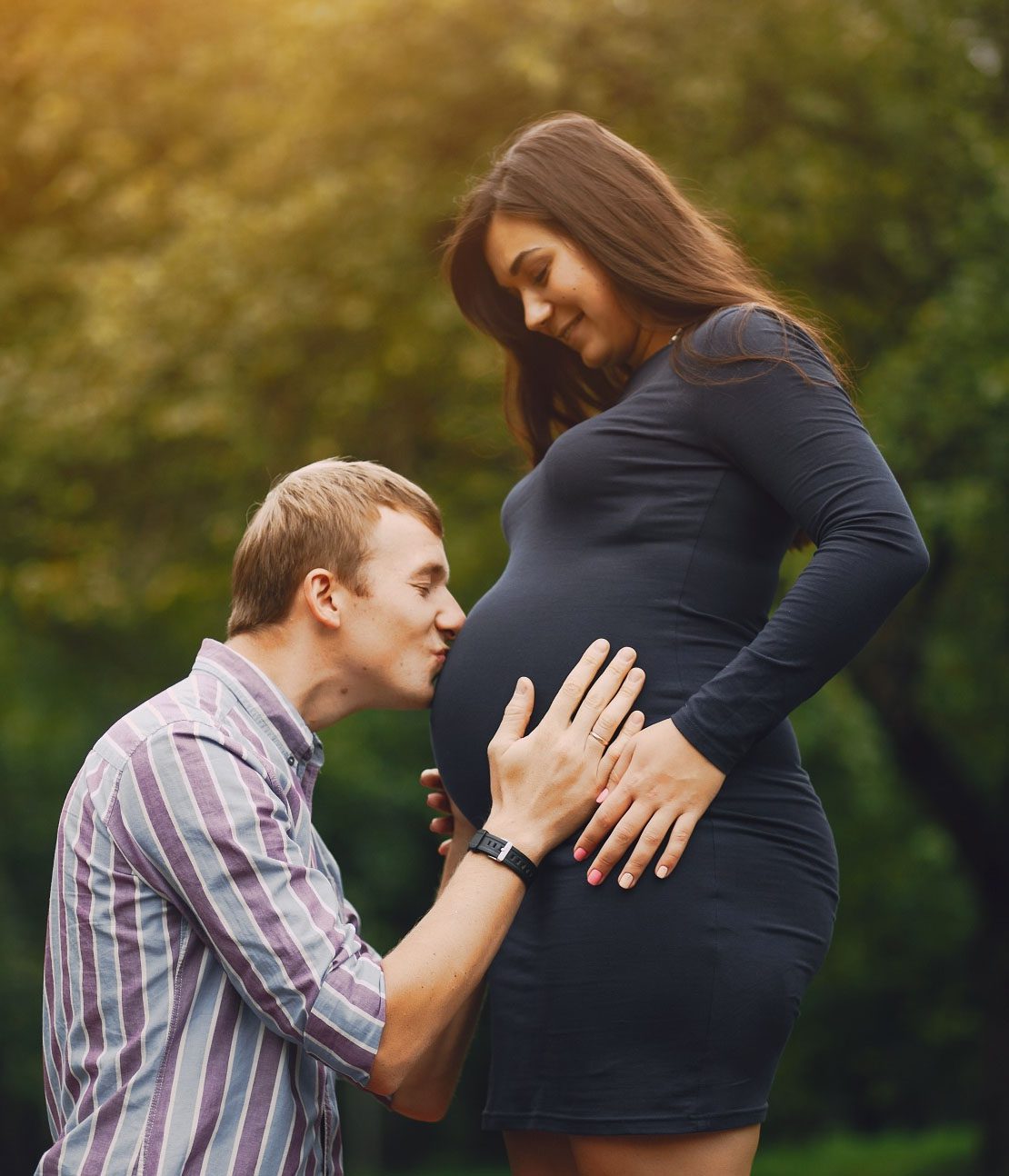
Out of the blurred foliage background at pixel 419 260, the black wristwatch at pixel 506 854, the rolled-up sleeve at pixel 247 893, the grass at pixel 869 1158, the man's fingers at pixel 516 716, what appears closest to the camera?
the rolled-up sleeve at pixel 247 893

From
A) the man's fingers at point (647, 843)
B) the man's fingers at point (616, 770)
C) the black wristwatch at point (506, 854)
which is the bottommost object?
the black wristwatch at point (506, 854)

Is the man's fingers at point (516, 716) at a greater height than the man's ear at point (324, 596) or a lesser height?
→ lesser

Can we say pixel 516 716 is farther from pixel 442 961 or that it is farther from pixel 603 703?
pixel 442 961

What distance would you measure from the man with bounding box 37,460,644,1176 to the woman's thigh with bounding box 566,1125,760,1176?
0.90ft

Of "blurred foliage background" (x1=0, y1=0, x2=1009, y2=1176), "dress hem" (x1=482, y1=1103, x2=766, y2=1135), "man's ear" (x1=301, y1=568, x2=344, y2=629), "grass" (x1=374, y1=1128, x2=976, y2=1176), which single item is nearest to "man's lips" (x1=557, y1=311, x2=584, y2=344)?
"man's ear" (x1=301, y1=568, x2=344, y2=629)

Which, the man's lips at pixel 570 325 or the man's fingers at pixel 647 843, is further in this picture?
the man's lips at pixel 570 325

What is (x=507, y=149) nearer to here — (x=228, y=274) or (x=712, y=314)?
(x=712, y=314)

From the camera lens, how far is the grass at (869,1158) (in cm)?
1181

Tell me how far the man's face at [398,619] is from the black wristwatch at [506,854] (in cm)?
28

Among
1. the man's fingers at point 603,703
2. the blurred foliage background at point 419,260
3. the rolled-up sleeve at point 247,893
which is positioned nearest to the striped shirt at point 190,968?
the rolled-up sleeve at point 247,893

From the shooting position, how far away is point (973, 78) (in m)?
7.55

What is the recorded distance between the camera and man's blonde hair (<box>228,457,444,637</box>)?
6.72ft

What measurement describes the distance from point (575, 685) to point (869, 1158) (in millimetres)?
13265

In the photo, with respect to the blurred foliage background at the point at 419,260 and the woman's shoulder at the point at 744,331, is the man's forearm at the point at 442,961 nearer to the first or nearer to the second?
the woman's shoulder at the point at 744,331
